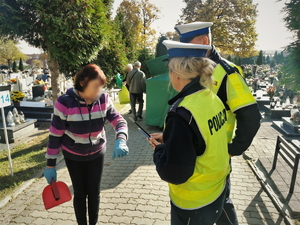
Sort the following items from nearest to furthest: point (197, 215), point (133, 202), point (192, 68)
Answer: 1. point (192, 68)
2. point (197, 215)
3. point (133, 202)

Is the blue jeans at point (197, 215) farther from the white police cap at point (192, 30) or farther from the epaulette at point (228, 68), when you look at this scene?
the white police cap at point (192, 30)

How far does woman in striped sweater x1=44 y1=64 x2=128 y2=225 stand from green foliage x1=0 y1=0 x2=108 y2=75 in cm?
291

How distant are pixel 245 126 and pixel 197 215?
81 cm

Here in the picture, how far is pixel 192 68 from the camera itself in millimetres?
1394

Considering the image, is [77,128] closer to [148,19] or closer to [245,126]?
[245,126]

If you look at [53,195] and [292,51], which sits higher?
[292,51]

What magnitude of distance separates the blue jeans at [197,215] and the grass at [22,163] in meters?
3.14

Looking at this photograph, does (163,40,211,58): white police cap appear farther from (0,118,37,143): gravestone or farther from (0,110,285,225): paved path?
(0,118,37,143): gravestone

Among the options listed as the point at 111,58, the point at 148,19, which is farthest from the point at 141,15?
the point at 111,58

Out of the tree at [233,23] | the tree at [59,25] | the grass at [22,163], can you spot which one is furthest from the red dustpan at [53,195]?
the tree at [233,23]

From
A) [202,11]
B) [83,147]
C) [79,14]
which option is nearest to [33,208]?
[83,147]

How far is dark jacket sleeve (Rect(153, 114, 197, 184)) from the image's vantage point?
4.19ft

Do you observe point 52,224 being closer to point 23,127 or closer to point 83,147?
point 83,147

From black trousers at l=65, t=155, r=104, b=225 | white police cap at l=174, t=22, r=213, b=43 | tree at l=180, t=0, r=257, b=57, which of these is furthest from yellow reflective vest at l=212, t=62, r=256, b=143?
tree at l=180, t=0, r=257, b=57
